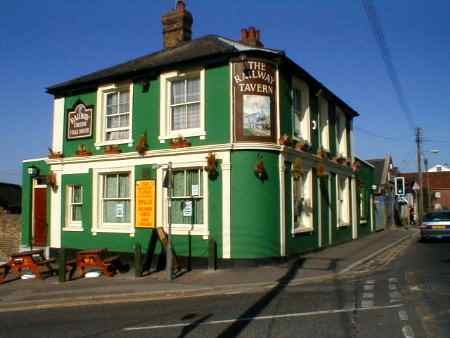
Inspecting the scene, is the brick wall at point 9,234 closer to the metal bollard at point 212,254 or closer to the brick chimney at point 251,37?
the metal bollard at point 212,254

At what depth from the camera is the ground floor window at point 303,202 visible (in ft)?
52.2

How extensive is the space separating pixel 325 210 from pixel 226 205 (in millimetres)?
6365

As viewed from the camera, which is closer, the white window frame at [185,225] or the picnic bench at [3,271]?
the picnic bench at [3,271]

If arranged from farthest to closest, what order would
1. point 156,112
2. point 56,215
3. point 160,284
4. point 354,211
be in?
point 354,211 → point 56,215 → point 156,112 → point 160,284

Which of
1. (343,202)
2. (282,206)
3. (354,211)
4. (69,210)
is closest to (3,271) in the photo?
(69,210)

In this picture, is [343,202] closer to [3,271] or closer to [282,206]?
[282,206]

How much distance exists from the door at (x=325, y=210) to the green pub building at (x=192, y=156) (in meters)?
0.05

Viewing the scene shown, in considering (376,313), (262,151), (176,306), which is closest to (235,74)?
(262,151)

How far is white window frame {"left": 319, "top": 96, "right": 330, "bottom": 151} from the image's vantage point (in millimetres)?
19344

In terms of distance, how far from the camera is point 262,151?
541 inches

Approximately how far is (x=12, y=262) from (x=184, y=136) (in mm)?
6453

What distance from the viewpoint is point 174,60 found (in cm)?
1484

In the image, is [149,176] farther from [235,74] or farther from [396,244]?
[396,244]

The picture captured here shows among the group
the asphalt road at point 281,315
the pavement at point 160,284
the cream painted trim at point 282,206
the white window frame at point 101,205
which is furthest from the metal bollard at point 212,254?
the white window frame at point 101,205
